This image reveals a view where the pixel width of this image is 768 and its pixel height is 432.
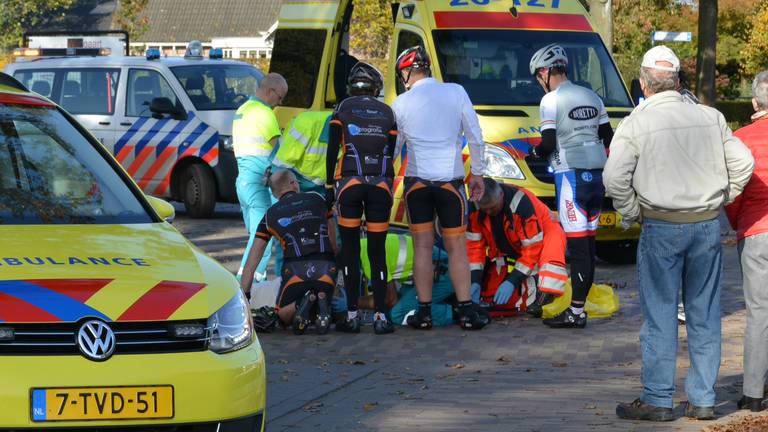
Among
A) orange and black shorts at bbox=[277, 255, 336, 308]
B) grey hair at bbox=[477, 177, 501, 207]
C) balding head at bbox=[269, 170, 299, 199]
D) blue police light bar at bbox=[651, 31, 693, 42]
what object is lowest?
orange and black shorts at bbox=[277, 255, 336, 308]

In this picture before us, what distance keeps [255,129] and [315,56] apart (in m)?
3.61

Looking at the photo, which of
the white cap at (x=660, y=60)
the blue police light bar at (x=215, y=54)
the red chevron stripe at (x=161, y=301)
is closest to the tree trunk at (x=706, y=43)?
the blue police light bar at (x=215, y=54)

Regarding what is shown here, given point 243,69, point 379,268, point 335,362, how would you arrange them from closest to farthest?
1. point 335,362
2. point 379,268
3. point 243,69

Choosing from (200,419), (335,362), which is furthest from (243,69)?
(200,419)

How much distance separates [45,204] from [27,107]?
0.65 meters

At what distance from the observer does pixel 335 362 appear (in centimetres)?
888

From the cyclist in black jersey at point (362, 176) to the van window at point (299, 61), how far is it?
5083mm

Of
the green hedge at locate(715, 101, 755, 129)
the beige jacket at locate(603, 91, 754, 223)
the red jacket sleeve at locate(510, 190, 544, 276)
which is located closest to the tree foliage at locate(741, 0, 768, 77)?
the green hedge at locate(715, 101, 755, 129)

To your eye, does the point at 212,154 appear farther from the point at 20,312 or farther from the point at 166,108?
the point at 20,312

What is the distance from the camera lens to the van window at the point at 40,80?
61.2 ft

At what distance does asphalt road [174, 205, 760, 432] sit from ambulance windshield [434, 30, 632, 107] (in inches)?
118

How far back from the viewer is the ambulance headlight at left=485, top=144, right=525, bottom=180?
12531 millimetres

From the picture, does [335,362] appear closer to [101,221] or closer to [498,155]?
[101,221]

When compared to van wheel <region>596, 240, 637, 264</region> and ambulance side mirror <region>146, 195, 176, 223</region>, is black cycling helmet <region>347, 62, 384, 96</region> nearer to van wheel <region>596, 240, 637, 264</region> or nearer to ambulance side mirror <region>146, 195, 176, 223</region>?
ambulance side mirror <region>146, 195, 176, 223</region>
